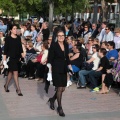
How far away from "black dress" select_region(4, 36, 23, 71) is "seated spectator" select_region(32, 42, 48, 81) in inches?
91.0

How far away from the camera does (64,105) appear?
8.44 m

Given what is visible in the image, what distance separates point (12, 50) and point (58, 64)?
2078 millimetres

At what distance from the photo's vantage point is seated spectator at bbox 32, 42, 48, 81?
11477 millimetres

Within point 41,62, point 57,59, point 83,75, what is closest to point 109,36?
point 41,62

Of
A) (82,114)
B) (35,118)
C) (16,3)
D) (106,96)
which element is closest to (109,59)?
(106,96)

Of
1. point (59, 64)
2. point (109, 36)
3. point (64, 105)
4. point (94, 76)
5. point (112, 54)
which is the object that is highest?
point (59, 64)

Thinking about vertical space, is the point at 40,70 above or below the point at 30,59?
below

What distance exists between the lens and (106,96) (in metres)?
9.52

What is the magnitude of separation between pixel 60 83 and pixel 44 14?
146 ft

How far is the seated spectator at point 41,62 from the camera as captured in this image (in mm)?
11477

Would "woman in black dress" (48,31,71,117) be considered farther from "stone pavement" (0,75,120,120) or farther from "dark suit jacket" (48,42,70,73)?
"stone pavement" (0,75,120,120)

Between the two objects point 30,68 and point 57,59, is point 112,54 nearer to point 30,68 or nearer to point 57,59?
point 30,68

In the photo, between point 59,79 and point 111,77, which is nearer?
point 59,79

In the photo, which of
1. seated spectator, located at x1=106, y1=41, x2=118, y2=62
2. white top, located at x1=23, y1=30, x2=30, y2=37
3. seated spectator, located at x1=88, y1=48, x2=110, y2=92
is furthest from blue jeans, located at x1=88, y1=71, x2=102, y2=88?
white top, located at x1=23, y1=30, x2=30, y2=37
